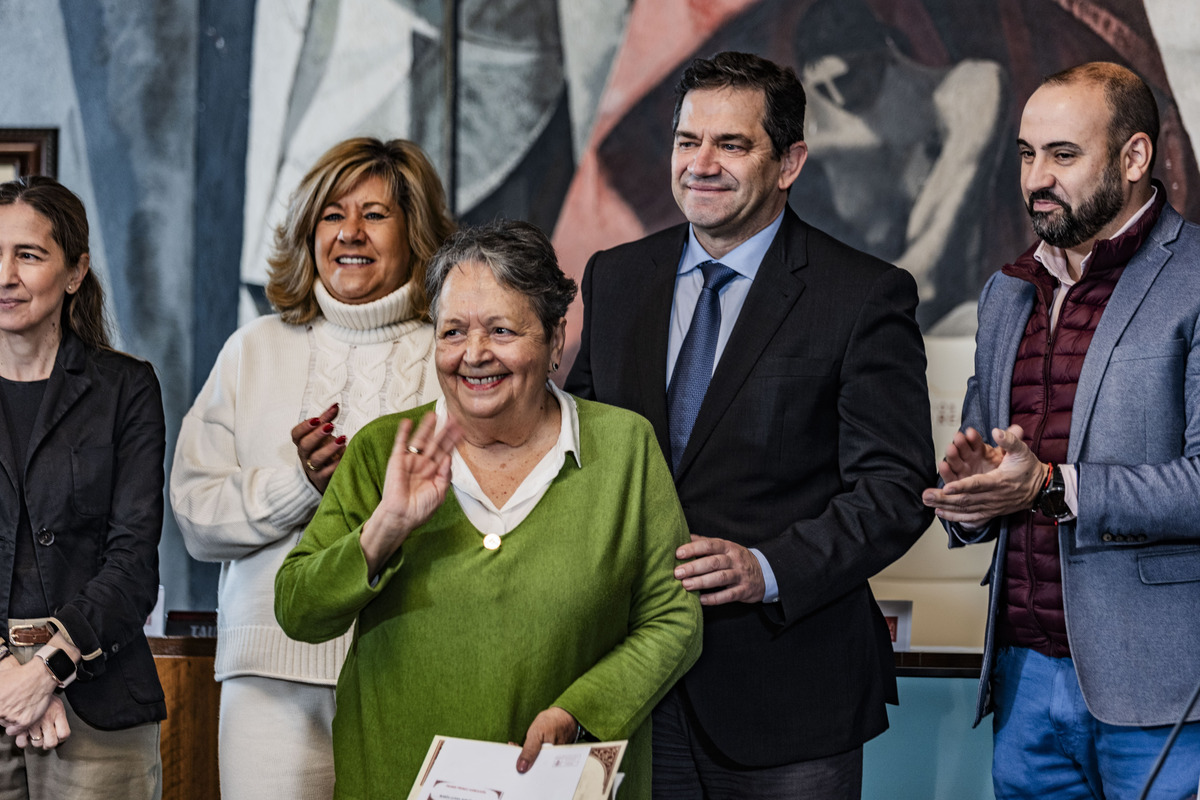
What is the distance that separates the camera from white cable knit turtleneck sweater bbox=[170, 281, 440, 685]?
99.9 inches

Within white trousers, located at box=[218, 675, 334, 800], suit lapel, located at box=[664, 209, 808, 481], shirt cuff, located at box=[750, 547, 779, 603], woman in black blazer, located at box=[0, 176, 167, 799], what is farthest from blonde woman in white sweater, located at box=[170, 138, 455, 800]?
shirt cuff, located at box=[750, 547, 779, 603]

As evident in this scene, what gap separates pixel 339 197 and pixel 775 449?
122cm

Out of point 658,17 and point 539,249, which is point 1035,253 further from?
point 658,17

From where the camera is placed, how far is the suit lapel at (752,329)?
2.31 m

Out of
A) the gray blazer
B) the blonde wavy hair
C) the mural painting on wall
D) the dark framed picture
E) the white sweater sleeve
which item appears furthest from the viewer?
the dark framed picture

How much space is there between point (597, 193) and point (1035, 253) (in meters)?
1.78

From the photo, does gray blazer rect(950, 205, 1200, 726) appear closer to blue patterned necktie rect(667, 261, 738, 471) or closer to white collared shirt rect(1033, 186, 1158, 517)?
white collared shirt rect(1033, 186, 1158, 517)

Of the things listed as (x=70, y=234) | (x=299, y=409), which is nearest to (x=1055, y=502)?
(x=299, y=409)

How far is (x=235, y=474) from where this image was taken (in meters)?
2.61

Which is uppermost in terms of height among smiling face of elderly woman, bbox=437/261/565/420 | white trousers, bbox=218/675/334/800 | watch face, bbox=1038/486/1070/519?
smiling face of elderly woman, bbox=437/261/565/420

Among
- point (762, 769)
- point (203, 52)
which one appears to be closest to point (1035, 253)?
point (762, 769)

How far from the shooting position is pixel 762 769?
2244 mm

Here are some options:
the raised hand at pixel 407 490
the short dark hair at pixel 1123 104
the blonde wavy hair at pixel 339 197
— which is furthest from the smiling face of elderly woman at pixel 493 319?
the short dark hair at pixel 1123 104

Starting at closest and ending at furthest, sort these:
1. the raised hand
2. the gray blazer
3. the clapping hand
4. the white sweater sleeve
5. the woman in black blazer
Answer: the raised hand
the gray blazer
the woman in black blazer
the clapping hand
the white sweater sleeve
